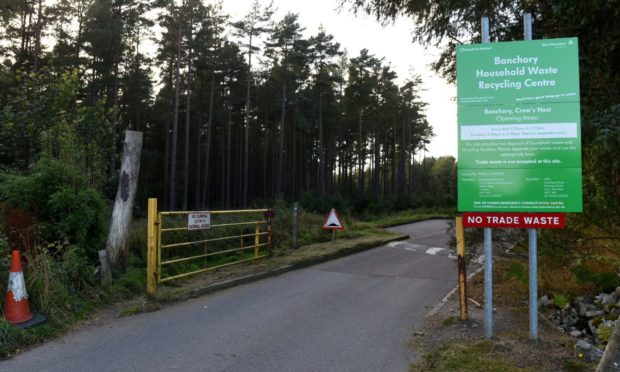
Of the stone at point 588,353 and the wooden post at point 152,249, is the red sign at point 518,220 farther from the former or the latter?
the wooden post at point 152,249

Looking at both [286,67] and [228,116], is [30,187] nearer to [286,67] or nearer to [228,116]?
[286,67]

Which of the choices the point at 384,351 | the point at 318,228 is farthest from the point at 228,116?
the point at 384,351

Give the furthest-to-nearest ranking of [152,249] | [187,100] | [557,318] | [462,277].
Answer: [187,100] < [152,249] < [557,318] < [462,277]

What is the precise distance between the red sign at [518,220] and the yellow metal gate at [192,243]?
4843 mm

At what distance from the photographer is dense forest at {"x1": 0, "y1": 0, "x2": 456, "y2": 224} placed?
10617 millimetres

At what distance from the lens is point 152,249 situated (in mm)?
7785

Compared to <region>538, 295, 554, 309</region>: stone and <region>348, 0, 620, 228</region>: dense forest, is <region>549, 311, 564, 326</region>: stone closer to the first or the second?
<region>538, 295, 554, 309</region>: stone

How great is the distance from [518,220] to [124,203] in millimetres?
6411

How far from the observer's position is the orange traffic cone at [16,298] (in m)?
5.68

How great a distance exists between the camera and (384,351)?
5391 millimetres

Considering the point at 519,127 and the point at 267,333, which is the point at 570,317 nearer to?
the point at 519,127

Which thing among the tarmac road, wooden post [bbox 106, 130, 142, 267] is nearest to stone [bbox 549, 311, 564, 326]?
the tarmac road

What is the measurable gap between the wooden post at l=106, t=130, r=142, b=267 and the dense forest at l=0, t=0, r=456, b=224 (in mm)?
718

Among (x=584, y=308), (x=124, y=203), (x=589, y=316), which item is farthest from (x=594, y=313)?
(x=124, y=203)
